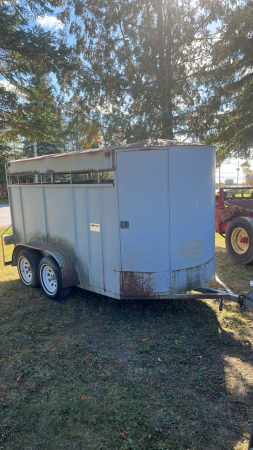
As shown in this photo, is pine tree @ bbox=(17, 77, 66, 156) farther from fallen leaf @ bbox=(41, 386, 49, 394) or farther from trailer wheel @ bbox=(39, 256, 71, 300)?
fallen leaf @ bbox=(41, 386, 49, 394)

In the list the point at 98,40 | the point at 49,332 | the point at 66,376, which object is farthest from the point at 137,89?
the point at 66,376

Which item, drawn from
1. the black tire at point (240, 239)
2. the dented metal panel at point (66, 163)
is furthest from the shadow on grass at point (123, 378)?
the black tire at point (240, 239)

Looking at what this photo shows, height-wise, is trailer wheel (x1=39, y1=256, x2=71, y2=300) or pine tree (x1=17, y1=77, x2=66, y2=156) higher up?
pine tree (x1=17, y1=77, x2=66, y2=156)

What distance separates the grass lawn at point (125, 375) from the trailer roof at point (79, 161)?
2.40 metres

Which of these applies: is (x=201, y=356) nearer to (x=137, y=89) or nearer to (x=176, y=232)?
(x=176, y=232)

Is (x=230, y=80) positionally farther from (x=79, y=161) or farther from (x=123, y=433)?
(x=123, y=433)

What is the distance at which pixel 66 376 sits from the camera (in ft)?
11.9

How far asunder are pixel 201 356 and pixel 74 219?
9.65ft

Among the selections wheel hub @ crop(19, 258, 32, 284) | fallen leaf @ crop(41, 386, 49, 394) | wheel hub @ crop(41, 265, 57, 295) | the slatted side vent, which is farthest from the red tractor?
fallen leaf @ crop(41, 386, 49, 394)

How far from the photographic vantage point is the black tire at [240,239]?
7.87 meters

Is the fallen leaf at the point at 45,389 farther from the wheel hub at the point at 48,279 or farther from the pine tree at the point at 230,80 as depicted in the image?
the pine tree at the point at 230,80

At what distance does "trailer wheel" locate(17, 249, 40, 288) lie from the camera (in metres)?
6.28

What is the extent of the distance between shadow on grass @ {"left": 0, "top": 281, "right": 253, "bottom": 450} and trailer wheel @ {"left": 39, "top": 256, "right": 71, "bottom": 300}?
258mm

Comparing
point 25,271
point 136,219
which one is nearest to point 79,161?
point 136,219
